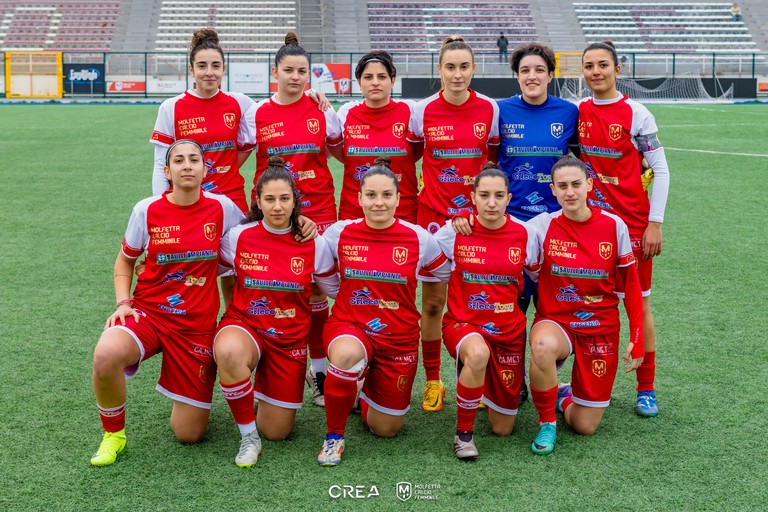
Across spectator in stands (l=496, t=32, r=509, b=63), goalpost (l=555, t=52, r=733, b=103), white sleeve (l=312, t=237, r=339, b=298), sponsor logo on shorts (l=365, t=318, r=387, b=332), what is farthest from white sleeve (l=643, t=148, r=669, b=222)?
spectator in stands (l=496, t=32, r=509, b=63)

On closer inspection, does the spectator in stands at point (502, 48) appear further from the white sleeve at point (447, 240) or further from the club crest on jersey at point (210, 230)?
the club crest on jersey at point (210, 230)

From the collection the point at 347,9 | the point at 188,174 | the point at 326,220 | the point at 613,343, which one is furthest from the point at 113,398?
the point at 347,9

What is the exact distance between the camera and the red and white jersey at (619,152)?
3.75 meters

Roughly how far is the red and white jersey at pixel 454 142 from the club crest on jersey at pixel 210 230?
1060mm

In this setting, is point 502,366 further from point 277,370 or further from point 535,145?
point 535,145

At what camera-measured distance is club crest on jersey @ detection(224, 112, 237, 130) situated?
13.4 ft

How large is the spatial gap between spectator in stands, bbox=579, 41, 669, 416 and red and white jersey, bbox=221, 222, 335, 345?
132 cm

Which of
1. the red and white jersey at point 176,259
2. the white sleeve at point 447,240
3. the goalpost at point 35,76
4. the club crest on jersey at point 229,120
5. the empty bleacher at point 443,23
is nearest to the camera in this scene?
the red and white jersey at point 176,259

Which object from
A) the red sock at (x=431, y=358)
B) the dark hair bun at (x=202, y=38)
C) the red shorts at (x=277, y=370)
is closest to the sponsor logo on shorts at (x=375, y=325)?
the red shorts at (x=277, y=370)

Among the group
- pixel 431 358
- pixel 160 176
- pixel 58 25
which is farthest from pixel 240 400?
pixel 58 25

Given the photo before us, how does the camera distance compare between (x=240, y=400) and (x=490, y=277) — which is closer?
(x=240, y=400)

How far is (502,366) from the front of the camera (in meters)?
3.52

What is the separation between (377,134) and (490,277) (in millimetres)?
956

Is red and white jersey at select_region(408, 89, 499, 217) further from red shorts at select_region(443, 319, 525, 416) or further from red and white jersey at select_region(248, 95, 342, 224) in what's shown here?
red shorts at select_region(443, 319, 525, 416)
